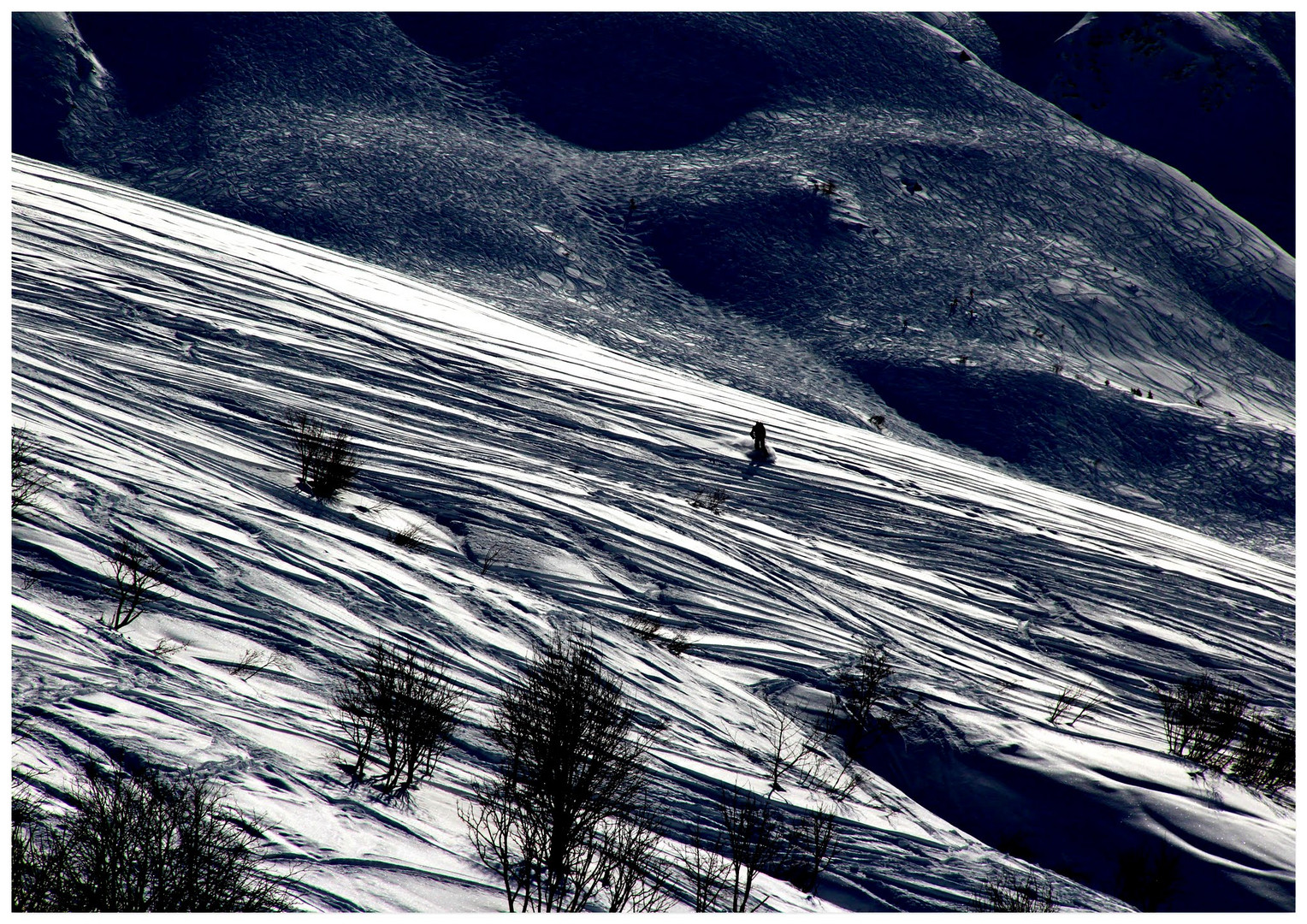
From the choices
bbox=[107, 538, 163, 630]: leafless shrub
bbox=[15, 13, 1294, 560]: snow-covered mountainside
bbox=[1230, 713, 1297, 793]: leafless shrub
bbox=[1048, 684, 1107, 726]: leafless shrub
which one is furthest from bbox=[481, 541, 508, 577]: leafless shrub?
bbox=[15, 13, 1294, 560]: snow-covered mountainside

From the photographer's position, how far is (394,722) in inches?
227

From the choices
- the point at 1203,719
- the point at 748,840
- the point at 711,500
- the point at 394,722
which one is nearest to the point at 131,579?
the point at 394,722

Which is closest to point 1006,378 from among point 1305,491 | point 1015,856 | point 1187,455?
point 1187,455

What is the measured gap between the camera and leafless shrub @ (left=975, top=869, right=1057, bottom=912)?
20.7ft

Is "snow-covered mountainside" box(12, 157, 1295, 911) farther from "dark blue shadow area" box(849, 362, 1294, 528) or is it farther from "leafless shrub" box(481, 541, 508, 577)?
"dark blue shadow area" box(849, 362, 1294, 528)

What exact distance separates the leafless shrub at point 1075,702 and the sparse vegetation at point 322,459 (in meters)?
7.72

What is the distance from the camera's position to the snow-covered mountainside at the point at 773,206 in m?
17.6

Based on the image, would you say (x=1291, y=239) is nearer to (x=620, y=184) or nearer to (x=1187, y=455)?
(x=1187, y=455)

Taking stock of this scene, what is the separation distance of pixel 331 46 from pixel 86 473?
72.5 feet

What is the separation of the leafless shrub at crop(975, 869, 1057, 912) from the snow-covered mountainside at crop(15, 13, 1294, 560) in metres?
10.3

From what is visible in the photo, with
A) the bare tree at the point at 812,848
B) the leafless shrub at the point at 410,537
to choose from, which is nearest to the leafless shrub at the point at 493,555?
the leafless shrub at the point at 410,537

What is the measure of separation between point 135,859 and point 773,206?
68.1 ft

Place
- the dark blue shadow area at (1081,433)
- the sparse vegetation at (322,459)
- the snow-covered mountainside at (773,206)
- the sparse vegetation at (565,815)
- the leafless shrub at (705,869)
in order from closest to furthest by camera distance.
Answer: the sparse vegetation at (565,815), the leafless shrub at (705,869), the sparse vegetation at (322,459), the dark blue shadow area at (1081,433), the snow-covered mountainside at (773,206)

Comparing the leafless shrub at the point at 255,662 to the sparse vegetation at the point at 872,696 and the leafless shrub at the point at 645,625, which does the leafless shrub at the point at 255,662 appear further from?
the sparse vegetation at the point at 872,696
